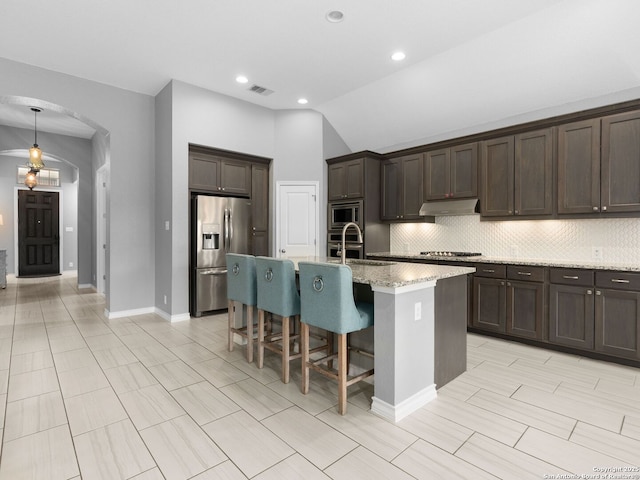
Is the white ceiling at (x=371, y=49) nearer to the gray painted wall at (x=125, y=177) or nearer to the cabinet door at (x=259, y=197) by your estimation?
the gray painted wall at (x=125, y=177)

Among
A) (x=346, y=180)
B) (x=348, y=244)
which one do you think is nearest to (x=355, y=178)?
(x=346, y=180)

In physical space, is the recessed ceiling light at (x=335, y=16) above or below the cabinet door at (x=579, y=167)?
above

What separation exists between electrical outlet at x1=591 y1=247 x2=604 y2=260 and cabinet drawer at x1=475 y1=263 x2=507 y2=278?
3.12ft

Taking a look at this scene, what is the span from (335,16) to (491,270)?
3.18 metres

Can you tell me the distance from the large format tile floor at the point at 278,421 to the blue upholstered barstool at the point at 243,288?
9.5 inches

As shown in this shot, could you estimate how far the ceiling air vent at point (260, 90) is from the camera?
484 cm

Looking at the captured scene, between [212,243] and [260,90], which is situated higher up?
[260,90]

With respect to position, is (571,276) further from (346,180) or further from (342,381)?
(346,180)

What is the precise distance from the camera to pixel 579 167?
355 cm

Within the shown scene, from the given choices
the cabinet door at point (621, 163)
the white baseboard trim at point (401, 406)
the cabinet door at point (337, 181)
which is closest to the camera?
the white baseboard trim at point (401, 406)

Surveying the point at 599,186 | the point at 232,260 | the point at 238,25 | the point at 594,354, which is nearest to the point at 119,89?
the point at 238,25

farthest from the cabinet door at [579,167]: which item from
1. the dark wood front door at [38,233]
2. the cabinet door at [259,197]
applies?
the dark wood front door at [38,233]

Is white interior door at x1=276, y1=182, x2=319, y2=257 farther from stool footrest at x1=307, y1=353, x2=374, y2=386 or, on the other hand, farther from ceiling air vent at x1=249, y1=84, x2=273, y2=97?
stool footrest at x1=307, y1=353, x2=374, y2=386

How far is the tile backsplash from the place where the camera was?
356 centimetres
